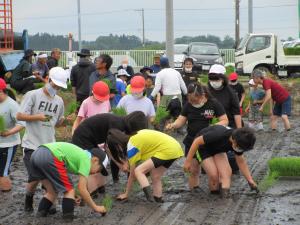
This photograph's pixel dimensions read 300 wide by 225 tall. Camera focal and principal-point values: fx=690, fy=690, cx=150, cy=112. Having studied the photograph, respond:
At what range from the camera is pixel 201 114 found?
938cm

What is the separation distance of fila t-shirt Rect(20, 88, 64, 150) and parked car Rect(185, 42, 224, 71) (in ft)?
74.2

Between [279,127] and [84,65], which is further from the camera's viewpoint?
[279,127]

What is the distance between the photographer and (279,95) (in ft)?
53.8

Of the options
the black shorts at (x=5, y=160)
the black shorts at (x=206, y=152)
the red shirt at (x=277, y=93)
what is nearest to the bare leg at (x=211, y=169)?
the black shorts at (x=206, y=152)

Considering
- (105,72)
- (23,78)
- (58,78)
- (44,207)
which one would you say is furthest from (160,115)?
(44,207)

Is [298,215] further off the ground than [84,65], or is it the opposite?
[84,65]

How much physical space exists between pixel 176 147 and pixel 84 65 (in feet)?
17.6

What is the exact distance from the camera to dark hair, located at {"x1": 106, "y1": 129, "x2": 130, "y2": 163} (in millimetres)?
8062

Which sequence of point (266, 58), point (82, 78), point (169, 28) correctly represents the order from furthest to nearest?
1. point (266, 58)
2. point (169, 28)
3. point (82, 78)

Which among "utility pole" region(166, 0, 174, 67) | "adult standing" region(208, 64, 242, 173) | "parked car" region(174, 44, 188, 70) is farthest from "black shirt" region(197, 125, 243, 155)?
"parked car" region(174, 44, 188, 70)

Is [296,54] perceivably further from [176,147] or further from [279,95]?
[176,147]

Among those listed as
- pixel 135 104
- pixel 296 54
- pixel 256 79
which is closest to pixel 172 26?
pixel 256 79

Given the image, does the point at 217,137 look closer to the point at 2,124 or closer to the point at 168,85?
the point at 2,124

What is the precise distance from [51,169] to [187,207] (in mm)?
1931
